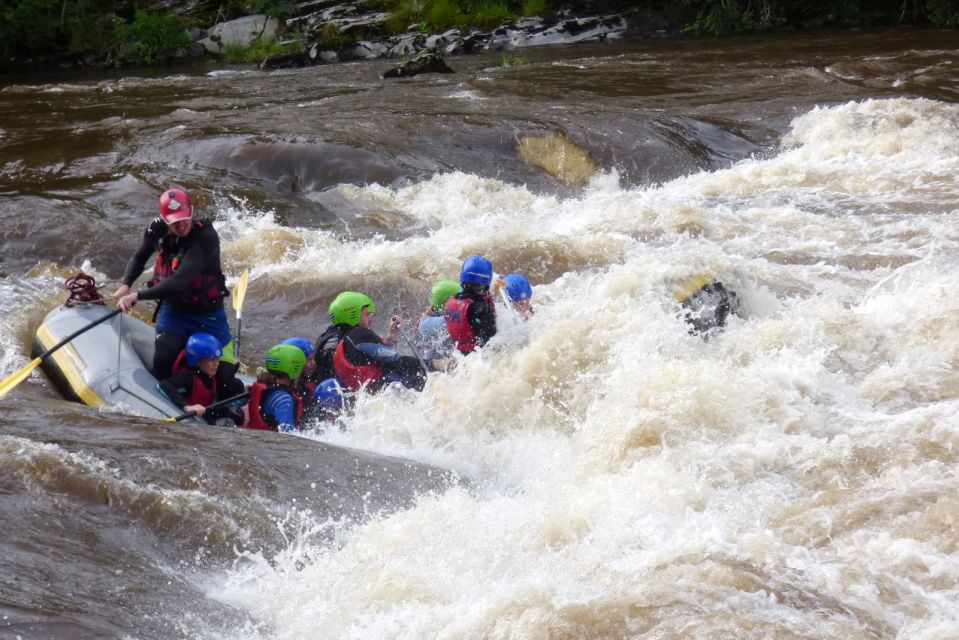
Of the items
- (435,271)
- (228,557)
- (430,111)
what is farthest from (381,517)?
(430,111)

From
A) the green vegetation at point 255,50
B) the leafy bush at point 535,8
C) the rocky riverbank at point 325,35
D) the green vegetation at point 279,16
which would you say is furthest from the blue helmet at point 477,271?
the leafy bush at point 535,8

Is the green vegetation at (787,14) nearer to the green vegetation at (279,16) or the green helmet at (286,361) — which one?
the green vegetation at (279,16)

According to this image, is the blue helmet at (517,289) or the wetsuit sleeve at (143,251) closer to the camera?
the wetsuit sleeve at (143,251)

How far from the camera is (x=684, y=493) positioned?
4555mm

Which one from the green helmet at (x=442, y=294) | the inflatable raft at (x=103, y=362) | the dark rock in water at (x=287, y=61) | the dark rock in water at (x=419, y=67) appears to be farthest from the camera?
the dark rock in water at (x=287, y=61)

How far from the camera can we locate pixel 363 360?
6.49m

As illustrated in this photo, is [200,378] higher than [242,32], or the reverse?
[242,32]

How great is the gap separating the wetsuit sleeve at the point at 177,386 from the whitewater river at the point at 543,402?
67cm

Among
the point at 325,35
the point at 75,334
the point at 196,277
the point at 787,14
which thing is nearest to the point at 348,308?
the point at 196,277

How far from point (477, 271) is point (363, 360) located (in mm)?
1035

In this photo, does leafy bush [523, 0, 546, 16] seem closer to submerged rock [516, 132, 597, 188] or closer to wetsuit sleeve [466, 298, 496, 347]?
submerged rock [516, 132, 597, 188]

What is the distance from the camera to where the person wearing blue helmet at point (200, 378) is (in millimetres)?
6242

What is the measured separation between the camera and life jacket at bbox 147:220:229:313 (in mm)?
6383

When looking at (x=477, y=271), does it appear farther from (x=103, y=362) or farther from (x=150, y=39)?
(x=150, y=39)
